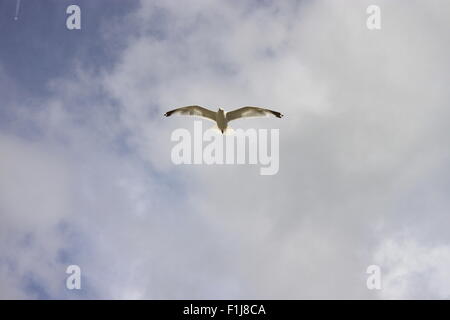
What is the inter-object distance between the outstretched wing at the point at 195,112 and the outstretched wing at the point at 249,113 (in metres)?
1.43

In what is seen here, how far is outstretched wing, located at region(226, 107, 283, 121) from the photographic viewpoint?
37912 mm

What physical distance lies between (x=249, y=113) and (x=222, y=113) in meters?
2.62

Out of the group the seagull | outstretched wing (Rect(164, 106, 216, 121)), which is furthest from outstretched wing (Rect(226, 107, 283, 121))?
outstretched wing (Rect(164, 106, 216, 121))

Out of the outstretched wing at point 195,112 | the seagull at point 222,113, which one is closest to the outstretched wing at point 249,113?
the seagull at point 222,113

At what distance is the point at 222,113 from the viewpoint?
122ft

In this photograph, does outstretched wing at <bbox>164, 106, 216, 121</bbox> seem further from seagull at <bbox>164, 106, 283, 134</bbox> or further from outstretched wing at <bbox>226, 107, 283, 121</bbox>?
outstretched wing at <bbox>226, 107, 283, 121</bbox>

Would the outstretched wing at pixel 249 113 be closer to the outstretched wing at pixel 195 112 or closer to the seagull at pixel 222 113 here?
the seagull at pixel 222 113
